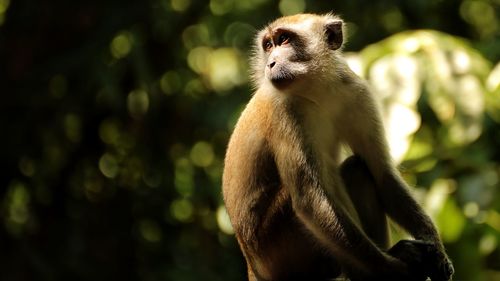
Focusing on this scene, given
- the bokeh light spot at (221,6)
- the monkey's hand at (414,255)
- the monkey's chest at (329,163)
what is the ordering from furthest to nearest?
the bokeh light spot at (221,6)
the monkey's chest at (329,163)
the monkey's hand at (414,255)

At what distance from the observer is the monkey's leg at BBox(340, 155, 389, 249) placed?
5.06 meters

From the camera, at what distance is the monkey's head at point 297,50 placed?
16.5ft

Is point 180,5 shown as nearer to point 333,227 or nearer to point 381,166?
point 381,166

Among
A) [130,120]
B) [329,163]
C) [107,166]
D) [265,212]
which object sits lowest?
[265,212]

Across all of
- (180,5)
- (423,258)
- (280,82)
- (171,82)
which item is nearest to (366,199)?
(423,258)

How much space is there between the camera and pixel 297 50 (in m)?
5.25

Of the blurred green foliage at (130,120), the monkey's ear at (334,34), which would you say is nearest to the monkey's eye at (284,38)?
the monkey's ear at (334,34)

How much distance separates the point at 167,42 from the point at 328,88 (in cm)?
440

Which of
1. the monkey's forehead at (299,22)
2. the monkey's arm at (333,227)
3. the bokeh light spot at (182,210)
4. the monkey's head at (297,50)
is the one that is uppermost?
the bokeh light spot at (182,210)

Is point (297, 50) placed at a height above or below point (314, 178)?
above

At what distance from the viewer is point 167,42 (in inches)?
368

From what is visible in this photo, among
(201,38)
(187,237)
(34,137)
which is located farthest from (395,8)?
(34,137)

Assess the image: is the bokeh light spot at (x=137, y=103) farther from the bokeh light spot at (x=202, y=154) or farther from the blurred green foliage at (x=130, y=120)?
the bokeh light spot at (x=202, y=154)

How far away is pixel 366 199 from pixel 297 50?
3.00ft
